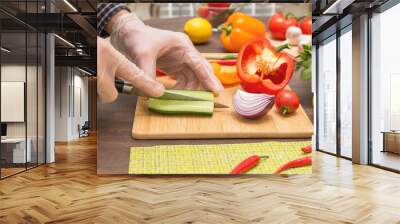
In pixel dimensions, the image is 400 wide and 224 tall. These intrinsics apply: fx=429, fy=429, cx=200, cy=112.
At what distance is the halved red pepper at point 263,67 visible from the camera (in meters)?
5.64

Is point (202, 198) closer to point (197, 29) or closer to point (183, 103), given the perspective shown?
point (183, 103)

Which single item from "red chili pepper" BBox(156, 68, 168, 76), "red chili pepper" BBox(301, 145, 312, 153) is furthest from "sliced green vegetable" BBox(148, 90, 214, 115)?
"red chili pepper" BBox(301, 145, 312, 153)

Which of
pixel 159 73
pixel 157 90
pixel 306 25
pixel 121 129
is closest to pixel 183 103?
pixel 157 90

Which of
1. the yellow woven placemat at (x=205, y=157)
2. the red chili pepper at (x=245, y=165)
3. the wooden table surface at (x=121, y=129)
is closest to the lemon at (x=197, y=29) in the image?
the wooden table surface at (x=121, y=129)

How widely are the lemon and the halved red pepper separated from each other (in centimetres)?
54

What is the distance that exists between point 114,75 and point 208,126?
1389 mm

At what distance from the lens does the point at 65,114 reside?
43.5 feet

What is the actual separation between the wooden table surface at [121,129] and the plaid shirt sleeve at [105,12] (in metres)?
0.44

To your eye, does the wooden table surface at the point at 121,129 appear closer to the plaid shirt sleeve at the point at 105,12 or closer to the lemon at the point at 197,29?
the lemon at the point at 197,29

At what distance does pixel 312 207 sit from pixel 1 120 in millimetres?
3825

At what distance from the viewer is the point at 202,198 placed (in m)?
4.22

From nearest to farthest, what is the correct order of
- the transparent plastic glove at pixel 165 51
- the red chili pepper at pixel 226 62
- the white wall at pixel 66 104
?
the transparent plastic glove at pixel 165 51 → the red chili pepper at pixel 226 62 → the white wall at pixel 66 104

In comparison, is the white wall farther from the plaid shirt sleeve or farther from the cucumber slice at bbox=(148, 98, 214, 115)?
the cucumber slice at bbox=(148, 98, 214, 115)

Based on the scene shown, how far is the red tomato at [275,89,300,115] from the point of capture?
18.3 ft
